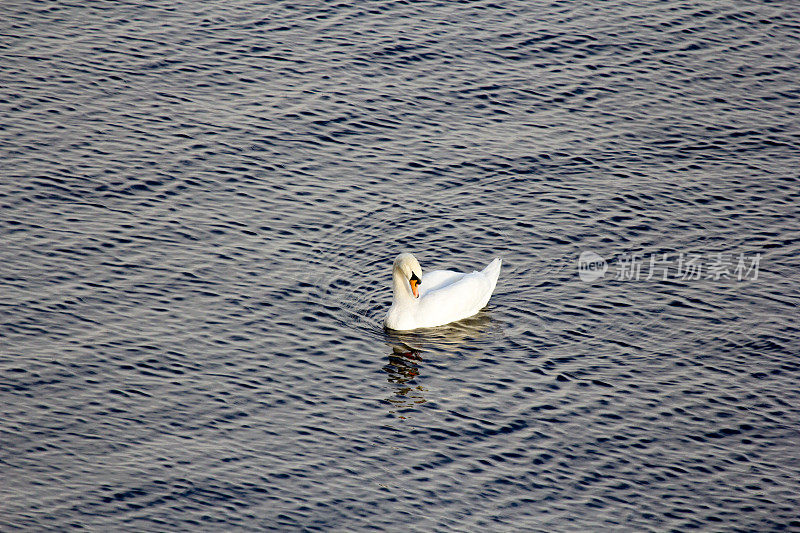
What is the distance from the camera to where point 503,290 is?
27.3 metres

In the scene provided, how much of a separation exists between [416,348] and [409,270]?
1828mm

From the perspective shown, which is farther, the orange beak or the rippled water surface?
the orange beak

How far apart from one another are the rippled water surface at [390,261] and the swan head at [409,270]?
3.99ft

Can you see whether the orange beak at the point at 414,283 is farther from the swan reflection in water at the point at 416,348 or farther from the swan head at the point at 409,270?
the swan reflection in water at the point at 416,348

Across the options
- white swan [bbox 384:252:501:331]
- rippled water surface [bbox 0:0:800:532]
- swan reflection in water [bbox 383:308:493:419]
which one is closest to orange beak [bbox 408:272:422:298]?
white swan [bbox 384:252:501:331]

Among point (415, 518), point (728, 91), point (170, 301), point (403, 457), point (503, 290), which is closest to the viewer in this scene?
point (415, 518)

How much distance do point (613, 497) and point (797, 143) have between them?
17.2 meters

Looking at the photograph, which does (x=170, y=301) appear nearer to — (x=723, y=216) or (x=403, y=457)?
A: (x=403, y=457)

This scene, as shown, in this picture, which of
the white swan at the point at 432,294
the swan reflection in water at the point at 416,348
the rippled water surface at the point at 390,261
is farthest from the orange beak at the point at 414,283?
the rippled water surface at the point at 390,261

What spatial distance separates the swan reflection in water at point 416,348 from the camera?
23.1 metres

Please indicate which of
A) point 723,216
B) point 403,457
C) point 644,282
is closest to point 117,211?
Result: point 403,457

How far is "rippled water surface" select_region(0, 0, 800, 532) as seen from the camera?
2041cm

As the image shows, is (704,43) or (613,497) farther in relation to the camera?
(704,43)

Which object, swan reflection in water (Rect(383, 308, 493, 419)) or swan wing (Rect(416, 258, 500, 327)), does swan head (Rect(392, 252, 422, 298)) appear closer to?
swan wing (Rect(416, 258, 500, 327))
